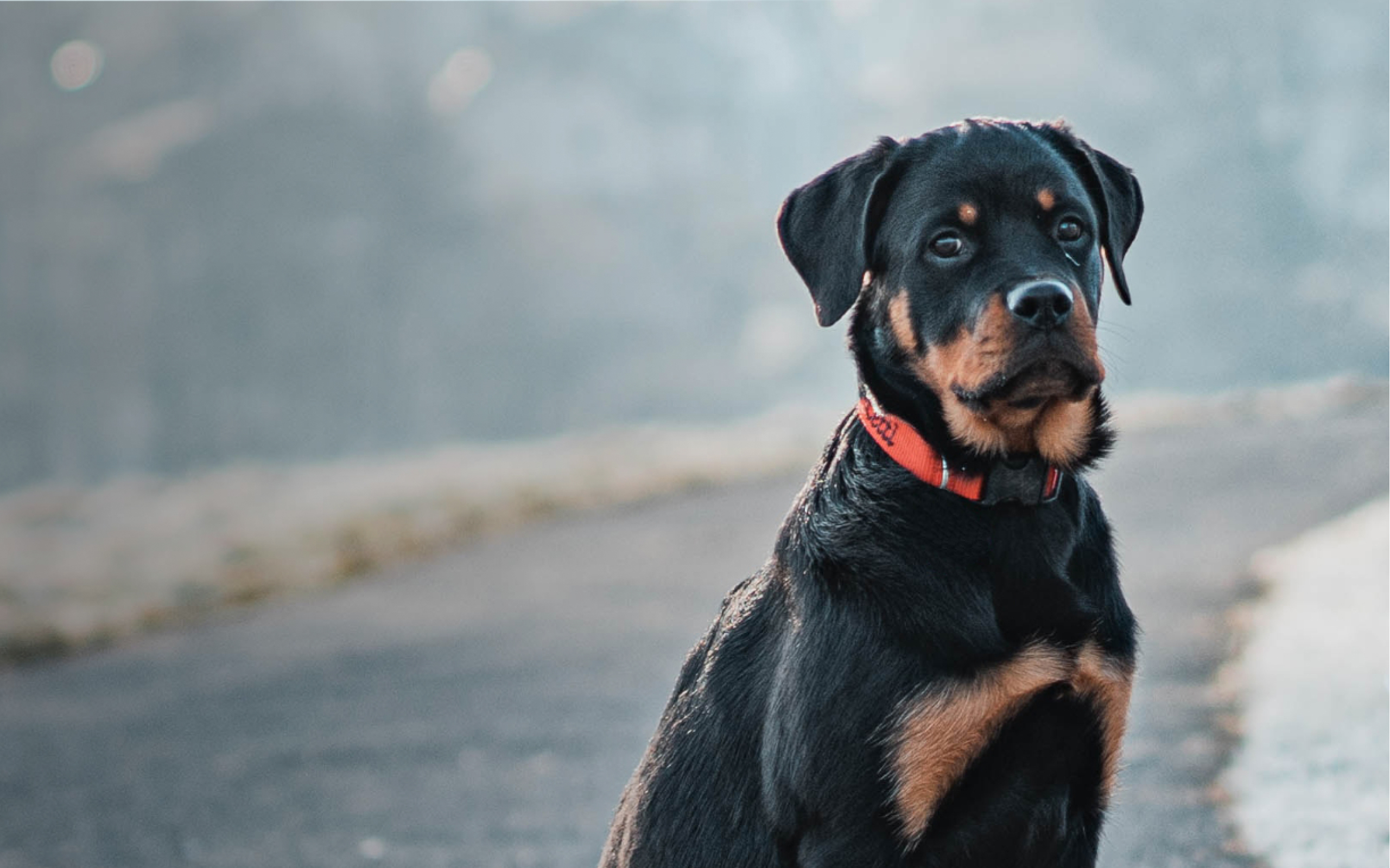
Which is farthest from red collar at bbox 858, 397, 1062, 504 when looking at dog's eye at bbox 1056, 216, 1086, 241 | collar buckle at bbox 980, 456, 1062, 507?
dog's eye at bbox 1056, 216, 1086, 241

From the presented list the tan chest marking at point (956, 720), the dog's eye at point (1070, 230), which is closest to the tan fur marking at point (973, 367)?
the dog's eye at point (1070, 230)

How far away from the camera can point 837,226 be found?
322 cm

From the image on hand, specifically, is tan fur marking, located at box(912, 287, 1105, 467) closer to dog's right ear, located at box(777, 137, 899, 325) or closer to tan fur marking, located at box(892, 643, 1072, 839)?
dog's right ear, located at box(777, 137, 899, 325)

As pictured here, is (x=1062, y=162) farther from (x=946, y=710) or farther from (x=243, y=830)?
(x=243, y=830)

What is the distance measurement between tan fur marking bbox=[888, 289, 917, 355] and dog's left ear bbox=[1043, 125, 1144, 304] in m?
0.57

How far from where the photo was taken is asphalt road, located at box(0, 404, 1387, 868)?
5.29m

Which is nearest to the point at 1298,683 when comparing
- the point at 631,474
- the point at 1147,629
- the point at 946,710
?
the point at 1147,629

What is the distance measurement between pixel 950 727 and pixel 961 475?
1.76ft

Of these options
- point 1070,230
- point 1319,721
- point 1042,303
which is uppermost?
point 1070,230

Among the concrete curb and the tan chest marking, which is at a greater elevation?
the tan chest marking

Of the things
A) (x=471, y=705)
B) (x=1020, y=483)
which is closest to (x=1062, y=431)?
(x=1020, y=483)

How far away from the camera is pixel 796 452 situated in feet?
57.5

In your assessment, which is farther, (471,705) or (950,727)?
(471,705)

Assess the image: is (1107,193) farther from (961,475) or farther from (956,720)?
(956,720)
